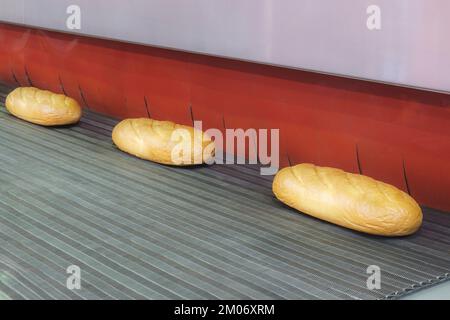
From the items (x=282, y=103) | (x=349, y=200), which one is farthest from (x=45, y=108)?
(x=349, y=200)

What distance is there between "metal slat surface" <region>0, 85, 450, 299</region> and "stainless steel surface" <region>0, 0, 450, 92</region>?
403 mm

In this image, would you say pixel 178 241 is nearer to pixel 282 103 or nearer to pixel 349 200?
pixel 349 200

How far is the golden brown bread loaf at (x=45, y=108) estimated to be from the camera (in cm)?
272

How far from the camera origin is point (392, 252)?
67.7 inches

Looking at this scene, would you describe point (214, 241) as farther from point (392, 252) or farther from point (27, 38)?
point (27, 38)

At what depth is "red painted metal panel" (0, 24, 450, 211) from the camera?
6.35ft

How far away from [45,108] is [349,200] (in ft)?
4.55

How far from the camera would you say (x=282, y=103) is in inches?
89.0

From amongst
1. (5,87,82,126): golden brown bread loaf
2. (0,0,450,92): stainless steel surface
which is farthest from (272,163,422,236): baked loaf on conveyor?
(5,87,82,126): golden brown bread loaf

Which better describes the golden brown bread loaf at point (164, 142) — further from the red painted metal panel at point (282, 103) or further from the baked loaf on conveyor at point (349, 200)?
the baked loaf on conveyor at point (349, 200)

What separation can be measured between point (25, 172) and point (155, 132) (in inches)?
18.0

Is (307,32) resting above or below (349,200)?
above

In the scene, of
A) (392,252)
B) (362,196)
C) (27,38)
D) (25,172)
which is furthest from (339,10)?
(27,38)

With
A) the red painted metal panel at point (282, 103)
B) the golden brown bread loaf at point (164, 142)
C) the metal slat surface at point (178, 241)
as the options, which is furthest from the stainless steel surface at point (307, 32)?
the metal slat surface at point (178, 241)
